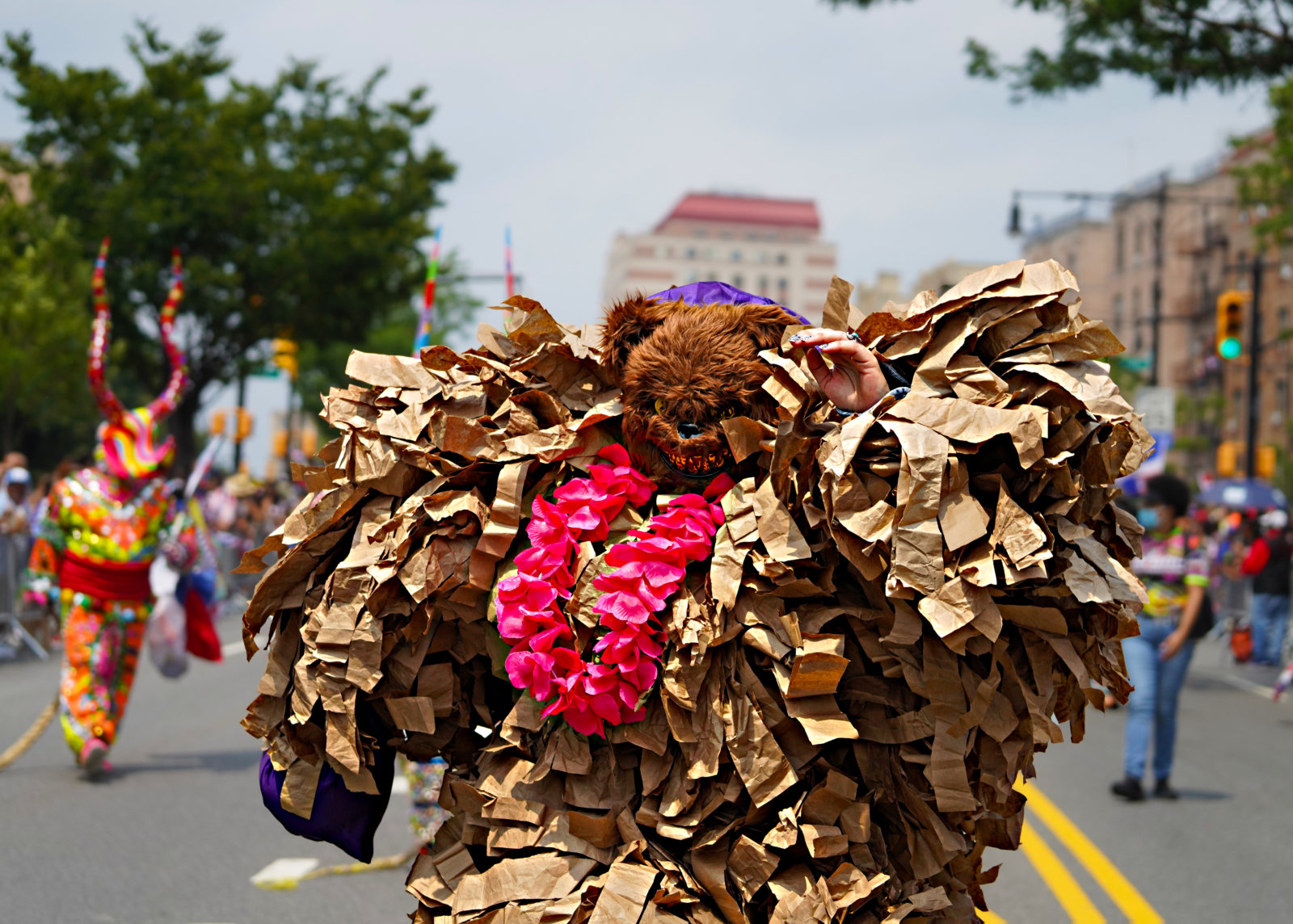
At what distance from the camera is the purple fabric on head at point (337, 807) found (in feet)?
8.16

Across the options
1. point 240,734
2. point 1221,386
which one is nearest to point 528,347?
point 240,734

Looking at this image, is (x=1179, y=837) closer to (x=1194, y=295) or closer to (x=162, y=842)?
(x=162, y=842)

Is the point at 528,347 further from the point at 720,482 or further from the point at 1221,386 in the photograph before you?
the point at 1221,386

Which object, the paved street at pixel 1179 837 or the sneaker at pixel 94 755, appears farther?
the sneaker at pixel 94 755

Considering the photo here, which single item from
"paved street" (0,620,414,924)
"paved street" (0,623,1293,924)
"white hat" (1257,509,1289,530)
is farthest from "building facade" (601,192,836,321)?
"paved street" (0,620,414,924)

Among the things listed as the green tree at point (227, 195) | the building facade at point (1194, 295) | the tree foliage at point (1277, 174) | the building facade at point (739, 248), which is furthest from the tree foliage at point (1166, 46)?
the building facade at point (739, 248)

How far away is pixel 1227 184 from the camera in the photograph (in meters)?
55.8

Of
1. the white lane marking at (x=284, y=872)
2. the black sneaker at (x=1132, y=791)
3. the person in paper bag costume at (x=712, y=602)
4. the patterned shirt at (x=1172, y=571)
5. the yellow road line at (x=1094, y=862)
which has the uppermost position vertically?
the person in paper bag costume at (x=712, y=602)

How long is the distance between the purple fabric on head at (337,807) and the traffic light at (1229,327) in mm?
16801

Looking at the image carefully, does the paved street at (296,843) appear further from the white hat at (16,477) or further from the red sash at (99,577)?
the white hat at (16,477)

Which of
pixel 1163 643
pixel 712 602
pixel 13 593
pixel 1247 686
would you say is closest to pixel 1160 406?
pixel 1247 686

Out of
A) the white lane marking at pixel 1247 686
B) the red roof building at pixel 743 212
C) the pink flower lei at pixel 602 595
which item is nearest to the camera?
the pink flower lei at pixel 602 595

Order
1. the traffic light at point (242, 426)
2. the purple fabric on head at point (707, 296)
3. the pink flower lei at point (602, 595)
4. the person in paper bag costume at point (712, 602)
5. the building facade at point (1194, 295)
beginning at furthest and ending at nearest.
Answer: the building facade at point (1194, 295), the traffic light at point (242, 426), the purple fabric on head at point (707, 296), the pink flower lei at point (602, 595), the person in paper bag costume at point (712, 602)

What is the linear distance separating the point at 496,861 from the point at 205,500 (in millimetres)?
18211
